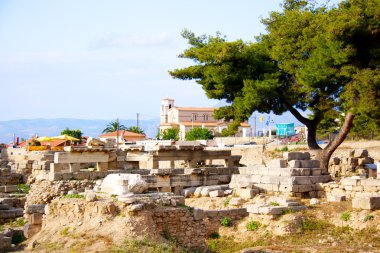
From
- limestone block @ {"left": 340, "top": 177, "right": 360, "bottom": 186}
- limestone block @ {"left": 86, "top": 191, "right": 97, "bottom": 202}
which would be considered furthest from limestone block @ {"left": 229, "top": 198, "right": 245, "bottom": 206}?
limestone block @ {"left": 86, "top": 191, "right": 97, "bottom": 202}

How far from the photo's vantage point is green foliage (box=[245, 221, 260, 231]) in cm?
1606

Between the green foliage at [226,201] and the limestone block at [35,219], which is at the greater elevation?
the green foliage at [226,201]

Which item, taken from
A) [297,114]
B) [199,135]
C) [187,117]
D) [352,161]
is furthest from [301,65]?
[187,117]

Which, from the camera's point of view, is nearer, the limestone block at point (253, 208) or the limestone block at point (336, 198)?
the limestone block at point (253, 208)

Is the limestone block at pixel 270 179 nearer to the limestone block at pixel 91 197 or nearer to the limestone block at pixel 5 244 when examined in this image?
the limestone block at pixel 91 197

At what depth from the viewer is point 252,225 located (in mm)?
16156

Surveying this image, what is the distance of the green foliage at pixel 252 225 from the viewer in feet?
52.7

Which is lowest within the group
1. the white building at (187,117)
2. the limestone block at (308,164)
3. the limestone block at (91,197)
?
the limestone block at (91,197)

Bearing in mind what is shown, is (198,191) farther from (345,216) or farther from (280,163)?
(345,216)

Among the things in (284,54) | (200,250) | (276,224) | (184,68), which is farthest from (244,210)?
(184,68)

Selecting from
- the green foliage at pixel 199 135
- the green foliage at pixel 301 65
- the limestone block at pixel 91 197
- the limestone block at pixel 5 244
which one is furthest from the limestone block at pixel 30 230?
the green foliage at pixel 199 135

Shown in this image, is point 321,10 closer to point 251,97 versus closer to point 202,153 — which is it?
point 251,97

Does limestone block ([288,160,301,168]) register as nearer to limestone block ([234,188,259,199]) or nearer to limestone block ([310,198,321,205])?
limestone block ([234,188,259,199])

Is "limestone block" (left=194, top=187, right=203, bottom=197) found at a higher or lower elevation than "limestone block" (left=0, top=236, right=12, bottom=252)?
higher
